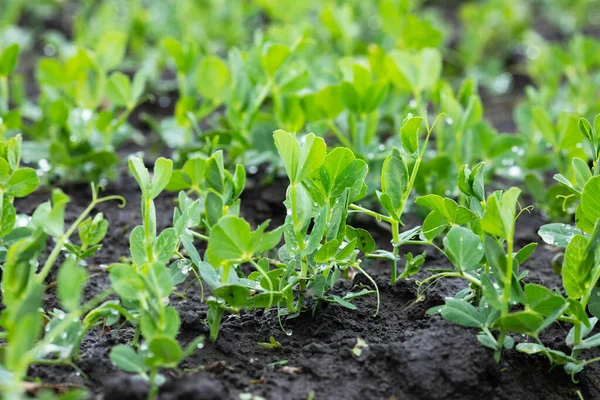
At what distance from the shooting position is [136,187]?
7.43 feet

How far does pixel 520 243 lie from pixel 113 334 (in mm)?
1155

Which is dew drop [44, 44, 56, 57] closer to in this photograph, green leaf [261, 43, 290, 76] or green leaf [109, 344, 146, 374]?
green leaf [261, 43, 290, 76]

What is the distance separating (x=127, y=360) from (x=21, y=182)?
52cm

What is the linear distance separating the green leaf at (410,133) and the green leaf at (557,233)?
1.02ft

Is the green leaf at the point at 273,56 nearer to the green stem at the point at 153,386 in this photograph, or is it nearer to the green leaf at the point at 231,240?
the green leaf at the point at 231,240

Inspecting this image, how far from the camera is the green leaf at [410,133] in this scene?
1.44 m

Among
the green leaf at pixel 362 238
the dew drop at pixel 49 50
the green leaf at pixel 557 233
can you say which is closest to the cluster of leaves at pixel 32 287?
the green leaf at pixel 362 238

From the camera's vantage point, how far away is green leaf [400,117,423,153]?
1.44 meters

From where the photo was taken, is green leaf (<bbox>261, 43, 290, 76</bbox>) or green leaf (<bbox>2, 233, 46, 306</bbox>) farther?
green leaf (<bbox>261, 43, 290, 76</bbox>)

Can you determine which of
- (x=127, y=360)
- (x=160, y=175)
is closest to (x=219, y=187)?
(x=160, y=175)

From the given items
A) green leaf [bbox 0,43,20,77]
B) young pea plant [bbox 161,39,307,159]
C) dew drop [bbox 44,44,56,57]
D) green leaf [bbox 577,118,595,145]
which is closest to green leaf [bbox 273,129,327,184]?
green leaf [bbox 577,118,595,145]

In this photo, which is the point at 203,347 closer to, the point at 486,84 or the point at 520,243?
the point at 520,243

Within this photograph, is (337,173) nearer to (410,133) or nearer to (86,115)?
(410,133)

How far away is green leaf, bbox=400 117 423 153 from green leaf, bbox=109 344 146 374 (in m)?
0.66
